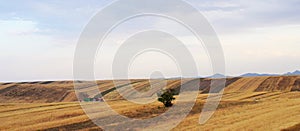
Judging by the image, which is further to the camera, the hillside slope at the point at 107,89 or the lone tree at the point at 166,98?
the hillside slope at the point at 107,89

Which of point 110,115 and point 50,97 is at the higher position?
point 50,97

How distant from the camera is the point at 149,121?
34406mm

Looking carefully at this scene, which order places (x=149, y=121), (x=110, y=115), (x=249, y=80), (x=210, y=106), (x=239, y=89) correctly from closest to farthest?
(x=149, y=121), (x=110, y=115), (x=210, y=106), (x=239, y=89), (x=249, y=80)

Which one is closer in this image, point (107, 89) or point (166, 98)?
point (166, 98)

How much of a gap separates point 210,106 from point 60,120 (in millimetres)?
19145

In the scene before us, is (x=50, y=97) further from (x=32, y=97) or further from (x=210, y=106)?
(x=210, y=106)

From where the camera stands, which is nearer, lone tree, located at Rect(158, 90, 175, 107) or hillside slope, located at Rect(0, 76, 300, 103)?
lone tree, located at Rect(158, 90, 175, 107)

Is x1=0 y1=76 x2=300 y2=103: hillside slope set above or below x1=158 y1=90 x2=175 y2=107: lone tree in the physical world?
above

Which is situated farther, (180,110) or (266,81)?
(266,81)

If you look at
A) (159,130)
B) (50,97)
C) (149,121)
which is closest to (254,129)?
(159,130)

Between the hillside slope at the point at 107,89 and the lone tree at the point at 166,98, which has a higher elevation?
the hillside slope at the point at 107,89

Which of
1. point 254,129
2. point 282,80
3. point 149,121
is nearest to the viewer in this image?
point 254,129

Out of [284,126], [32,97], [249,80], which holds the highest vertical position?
[32,97]

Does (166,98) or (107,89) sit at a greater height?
(107,89)
